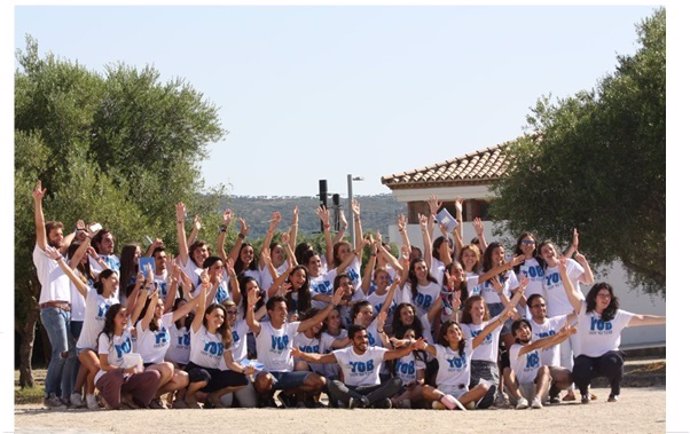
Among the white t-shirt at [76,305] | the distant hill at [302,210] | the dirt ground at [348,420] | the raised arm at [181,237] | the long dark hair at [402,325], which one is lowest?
the dirt ground at [348,420]

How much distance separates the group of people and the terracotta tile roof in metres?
22.4

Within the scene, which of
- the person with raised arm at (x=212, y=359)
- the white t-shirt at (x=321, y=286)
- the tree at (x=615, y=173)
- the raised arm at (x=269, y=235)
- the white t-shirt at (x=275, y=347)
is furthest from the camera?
the tree at (x=615, y=173)

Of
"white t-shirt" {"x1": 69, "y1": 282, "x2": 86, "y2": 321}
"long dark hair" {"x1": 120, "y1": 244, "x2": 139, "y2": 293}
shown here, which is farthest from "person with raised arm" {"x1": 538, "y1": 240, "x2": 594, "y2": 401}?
"white t-shirt" {"x1": 69, "y1": 282, "x2": 86, "y2": 321}

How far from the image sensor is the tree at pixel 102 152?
26500 millimetres

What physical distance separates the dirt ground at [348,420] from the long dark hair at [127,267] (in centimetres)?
148

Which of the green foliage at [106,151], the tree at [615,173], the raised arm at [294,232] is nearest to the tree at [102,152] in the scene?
the green foliage at [106,151]

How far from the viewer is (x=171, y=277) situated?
15.5 meters

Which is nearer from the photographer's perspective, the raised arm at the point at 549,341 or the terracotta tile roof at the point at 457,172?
the raised arm at the point at 549,341

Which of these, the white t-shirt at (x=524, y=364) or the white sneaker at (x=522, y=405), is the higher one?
the white t-shirt at (x=524, y=364)

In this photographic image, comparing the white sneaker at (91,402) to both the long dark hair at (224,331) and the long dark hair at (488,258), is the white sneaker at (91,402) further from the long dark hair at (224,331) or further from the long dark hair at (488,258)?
the long dark hair at (488,258)

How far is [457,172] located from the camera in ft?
130

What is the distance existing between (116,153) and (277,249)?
13.9 meters

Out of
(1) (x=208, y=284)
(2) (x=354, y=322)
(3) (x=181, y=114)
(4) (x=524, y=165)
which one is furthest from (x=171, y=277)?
(3) (x=181, y=114)

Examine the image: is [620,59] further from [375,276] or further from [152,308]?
[152,308]
